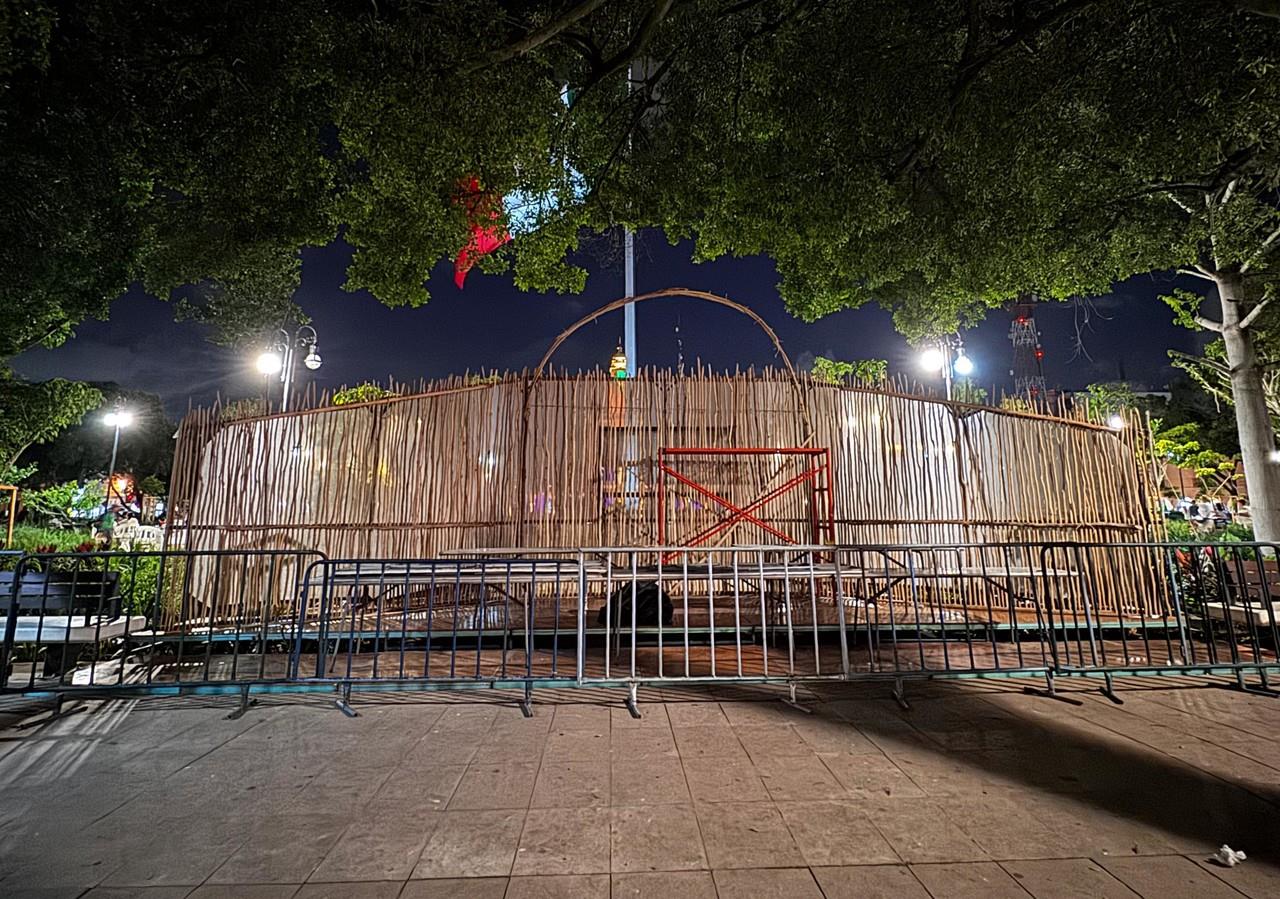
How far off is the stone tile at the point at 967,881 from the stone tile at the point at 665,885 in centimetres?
74

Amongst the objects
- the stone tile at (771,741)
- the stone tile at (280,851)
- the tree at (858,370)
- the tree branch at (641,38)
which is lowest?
the stone tile at (280,851)

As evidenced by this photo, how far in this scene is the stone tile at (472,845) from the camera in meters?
2.10

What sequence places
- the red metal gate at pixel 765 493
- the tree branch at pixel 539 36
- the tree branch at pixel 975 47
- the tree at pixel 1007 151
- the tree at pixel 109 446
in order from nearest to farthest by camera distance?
the tree branch at pixel 539 36, the tree branch at pixel 975 47, the tree at pixel 1007 151, the red metal gate at pixel 765 493, the tree at pixel 109 446

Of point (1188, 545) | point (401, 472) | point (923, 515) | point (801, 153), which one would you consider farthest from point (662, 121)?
point (1188, 545)

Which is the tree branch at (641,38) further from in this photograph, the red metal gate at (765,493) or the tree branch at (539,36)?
the red metal gate at (765,493)

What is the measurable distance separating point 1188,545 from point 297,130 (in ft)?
28.7

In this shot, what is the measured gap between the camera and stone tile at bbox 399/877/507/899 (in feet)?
6.37

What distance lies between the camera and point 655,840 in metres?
2.30

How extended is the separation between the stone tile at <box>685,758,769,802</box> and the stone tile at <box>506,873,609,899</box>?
30.8 inches

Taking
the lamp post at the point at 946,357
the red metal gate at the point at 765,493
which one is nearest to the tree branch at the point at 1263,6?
the red metal gate at the point at 765,493

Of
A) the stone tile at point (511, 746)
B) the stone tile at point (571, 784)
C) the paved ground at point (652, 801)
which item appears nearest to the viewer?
the paved ground at point (652, 801)

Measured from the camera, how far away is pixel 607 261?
8.29m

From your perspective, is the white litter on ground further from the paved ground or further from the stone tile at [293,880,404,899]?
the stone tile at [293,880,404,899]

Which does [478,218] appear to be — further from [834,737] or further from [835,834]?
[835,834]
